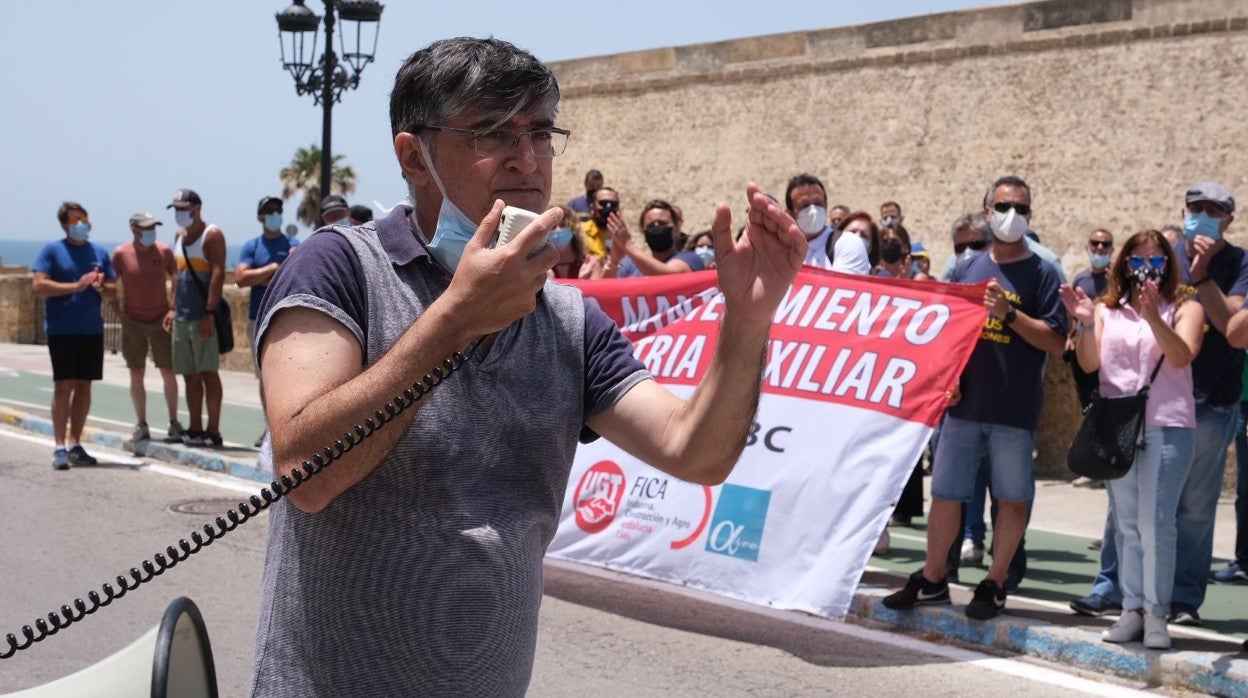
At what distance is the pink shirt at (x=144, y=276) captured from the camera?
41.1ft

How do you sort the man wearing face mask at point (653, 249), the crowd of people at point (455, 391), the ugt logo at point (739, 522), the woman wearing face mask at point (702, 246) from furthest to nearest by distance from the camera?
the woman wearing face mask at point (702, 246), the man wearing face mask at point (653, 249), the ugt logo at point (739, 522), the crowd of people at point (455, 391)

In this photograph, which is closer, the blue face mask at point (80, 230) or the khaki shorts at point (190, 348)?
the blue face mask at point (80, 230)

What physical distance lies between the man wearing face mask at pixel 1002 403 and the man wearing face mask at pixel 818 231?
1316mm

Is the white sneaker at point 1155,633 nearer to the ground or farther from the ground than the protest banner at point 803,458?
nearer to the ground

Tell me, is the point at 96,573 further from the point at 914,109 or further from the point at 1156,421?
the point at 914,109

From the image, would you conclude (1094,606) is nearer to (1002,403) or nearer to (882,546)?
(1002,403)

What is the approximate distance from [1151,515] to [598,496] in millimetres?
2983

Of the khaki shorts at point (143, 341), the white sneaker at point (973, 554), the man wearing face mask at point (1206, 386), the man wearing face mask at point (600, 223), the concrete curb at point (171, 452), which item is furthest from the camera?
the khaki shorts at point (143, 341)

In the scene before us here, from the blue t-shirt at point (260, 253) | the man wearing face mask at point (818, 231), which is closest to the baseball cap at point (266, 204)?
the blue t-shirt at point (260, 253)

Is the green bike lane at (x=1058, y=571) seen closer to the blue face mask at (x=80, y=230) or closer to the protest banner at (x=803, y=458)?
the protest banner at (x=803, y=458)

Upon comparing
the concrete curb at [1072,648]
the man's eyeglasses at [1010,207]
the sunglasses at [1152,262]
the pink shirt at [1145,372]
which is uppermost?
the man's eyeglasses at [1010,207]

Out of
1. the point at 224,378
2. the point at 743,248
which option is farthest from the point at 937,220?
the point at 743,248

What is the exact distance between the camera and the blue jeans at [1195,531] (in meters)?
7.36

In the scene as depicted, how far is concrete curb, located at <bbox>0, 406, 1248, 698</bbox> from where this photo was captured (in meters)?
6.28
